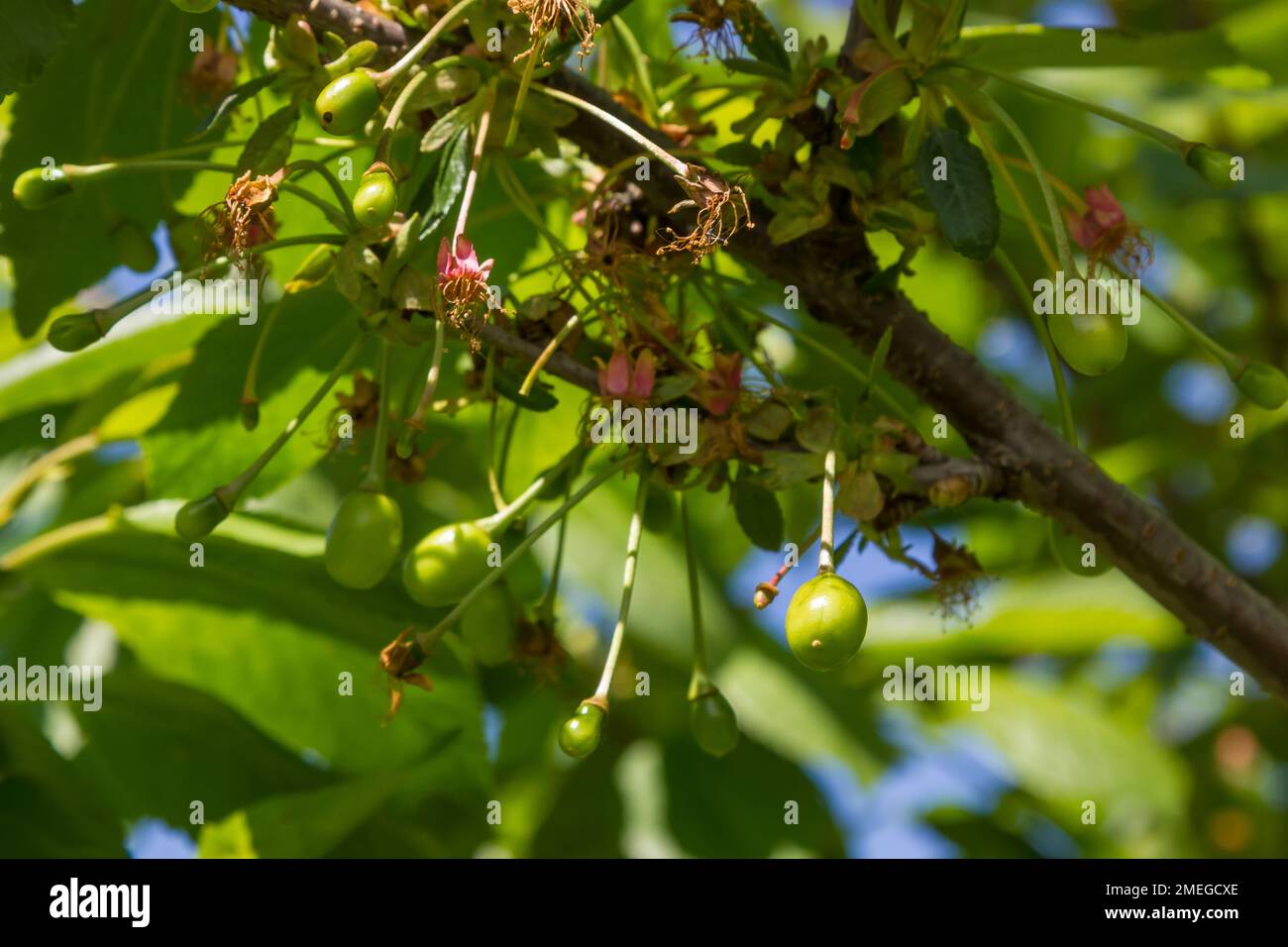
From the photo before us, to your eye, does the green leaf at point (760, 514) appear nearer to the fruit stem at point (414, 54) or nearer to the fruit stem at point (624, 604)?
the fruit stem at point (624, 604)

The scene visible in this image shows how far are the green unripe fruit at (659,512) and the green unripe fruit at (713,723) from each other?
0.22 m

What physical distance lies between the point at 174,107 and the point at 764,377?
79 centimetres

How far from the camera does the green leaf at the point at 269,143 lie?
1162mm

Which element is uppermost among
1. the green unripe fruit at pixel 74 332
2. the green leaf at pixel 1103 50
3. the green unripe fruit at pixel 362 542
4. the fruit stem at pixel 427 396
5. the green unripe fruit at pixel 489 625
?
the green leaf at pixel 1103 50

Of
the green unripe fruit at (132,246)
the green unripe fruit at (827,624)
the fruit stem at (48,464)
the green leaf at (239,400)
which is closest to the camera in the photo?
the green unripe fruit at (827,624)

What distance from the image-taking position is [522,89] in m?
1.13

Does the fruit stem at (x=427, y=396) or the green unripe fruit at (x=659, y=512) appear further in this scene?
the green unripe fruit at (x=659, y=512)

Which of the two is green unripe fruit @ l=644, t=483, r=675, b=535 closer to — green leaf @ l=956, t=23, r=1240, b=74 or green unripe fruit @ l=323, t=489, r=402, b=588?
green unripe fruit @ l=323, t=489, r=402, b=588

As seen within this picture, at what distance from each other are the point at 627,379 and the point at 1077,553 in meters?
0.50

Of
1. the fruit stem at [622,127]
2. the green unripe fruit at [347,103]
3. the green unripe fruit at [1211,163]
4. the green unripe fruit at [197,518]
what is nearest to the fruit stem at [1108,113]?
the green unripe fruit at [1211,163]

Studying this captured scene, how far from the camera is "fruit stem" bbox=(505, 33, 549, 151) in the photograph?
1.09 meters

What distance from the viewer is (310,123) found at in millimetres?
1595

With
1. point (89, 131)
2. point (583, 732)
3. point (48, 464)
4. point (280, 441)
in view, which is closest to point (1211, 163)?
point (583, 732)
